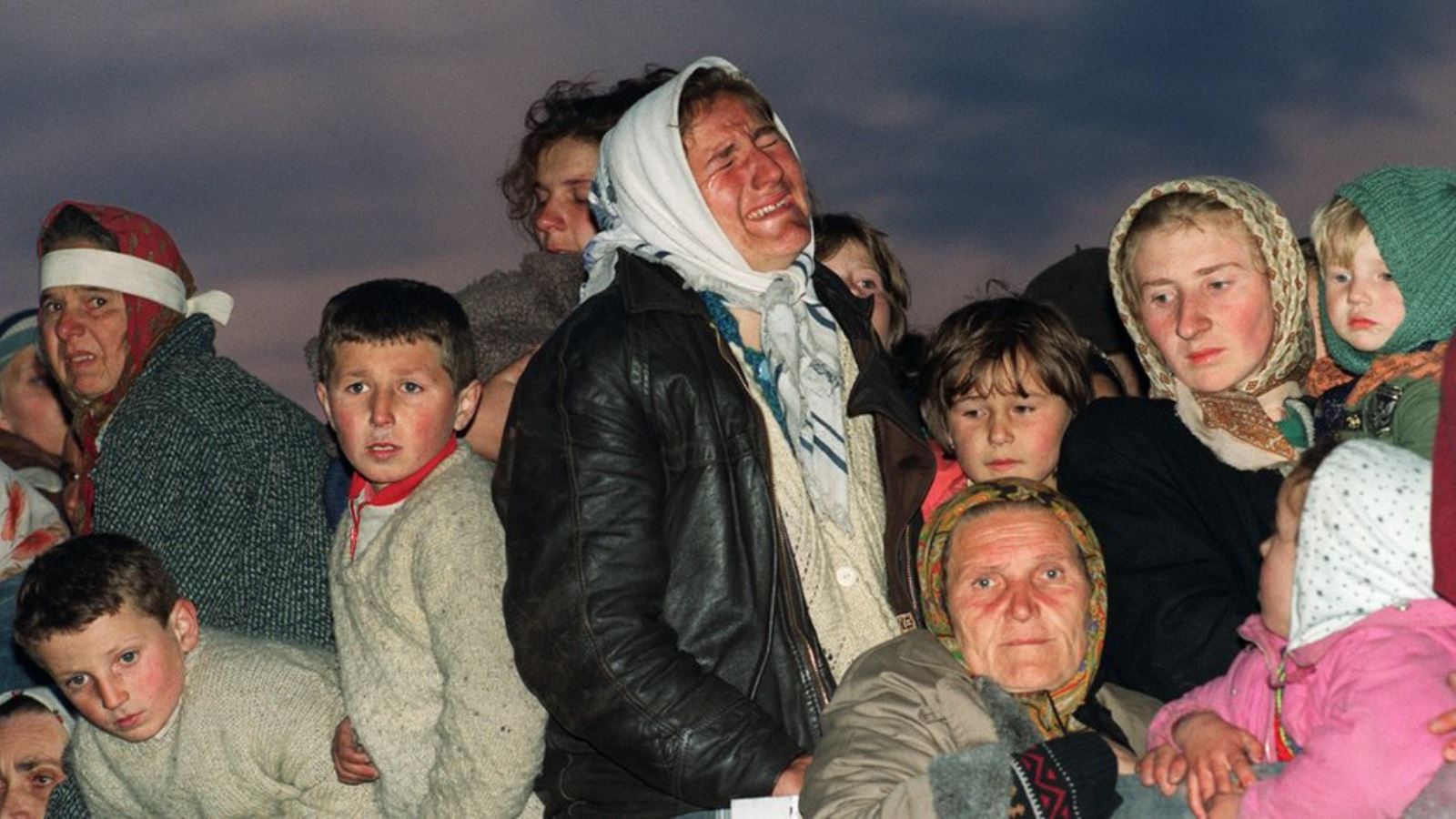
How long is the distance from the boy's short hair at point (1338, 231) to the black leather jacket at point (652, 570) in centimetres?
165

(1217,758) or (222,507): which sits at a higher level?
(222,507)

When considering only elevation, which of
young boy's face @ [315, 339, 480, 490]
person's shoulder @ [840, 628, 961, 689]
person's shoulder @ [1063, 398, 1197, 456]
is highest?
young boy's face @ [315, 339, 480, 490]

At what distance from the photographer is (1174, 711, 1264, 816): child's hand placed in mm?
4445

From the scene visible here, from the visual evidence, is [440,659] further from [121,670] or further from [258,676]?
[121,670]

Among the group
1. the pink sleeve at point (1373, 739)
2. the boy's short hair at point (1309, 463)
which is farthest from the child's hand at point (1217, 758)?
the boy's short hair at point (1309, 463)

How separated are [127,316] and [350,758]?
1898 mm

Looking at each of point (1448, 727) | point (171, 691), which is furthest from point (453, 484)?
point (1448, 727)

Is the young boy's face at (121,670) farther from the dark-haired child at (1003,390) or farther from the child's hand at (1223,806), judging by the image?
the child's hand at (1223,806)

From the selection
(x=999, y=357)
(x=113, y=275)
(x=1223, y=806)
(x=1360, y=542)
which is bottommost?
(x=1223, y=806)

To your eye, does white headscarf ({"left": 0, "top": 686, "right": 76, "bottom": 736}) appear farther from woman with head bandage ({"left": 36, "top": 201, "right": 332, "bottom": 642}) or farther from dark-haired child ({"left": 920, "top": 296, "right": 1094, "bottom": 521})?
dark-haired child ({"left": 920, "top": 296, "right": 1094, "bottom": 521})

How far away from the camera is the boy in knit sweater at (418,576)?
5.38m

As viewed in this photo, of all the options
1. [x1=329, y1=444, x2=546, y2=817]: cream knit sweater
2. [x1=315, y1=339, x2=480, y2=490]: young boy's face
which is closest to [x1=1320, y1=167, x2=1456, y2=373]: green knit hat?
[x1=329, y1=444, x2=546, y2=817]: cream knit sweater

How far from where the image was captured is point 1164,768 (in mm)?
4613

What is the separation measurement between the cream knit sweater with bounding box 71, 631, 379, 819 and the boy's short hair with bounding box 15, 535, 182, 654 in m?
0.26
